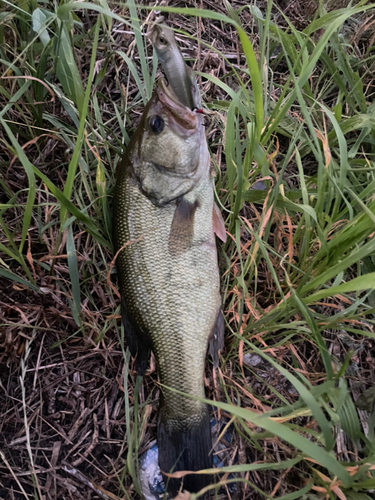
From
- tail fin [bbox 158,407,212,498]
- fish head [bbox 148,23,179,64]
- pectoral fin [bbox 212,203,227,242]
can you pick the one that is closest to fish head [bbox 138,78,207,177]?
fish head [bbox 148,23,179,64]

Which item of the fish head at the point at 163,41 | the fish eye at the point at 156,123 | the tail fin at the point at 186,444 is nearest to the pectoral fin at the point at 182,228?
the fish eye at the point at 156,123

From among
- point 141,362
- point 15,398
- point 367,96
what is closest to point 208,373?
point 141,362

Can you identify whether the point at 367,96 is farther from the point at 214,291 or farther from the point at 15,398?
the point at 15,398

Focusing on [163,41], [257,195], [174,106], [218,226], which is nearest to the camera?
[163,41]

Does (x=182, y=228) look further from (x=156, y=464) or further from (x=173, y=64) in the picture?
(x=156, y=464)

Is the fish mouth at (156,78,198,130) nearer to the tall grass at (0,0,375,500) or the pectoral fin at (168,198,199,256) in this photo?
the tall grass at (0,0,375,500)

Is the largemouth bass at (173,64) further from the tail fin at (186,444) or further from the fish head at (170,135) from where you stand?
the tail fin at (186,444)

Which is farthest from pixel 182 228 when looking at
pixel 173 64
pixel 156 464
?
pixel 156 464
